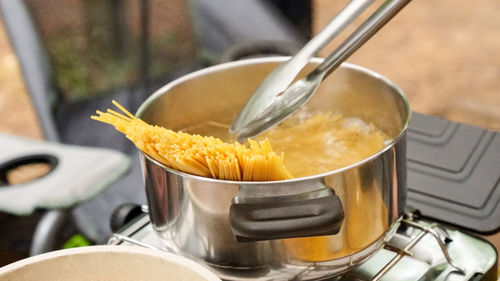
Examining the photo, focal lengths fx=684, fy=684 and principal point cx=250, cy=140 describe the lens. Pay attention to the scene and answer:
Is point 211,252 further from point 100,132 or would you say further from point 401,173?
point 100,132

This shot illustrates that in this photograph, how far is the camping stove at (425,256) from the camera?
2.16 feet

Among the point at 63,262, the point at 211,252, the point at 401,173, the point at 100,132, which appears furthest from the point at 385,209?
the point at 100,132

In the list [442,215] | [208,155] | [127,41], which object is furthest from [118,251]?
[127,41]

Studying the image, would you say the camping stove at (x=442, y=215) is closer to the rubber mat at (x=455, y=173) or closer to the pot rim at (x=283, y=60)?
the rubber mat at (x=455, y=173)

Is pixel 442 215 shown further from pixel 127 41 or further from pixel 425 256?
pixel 127 41

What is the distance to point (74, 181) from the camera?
55.1 inches

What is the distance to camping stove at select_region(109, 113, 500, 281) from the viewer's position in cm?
67

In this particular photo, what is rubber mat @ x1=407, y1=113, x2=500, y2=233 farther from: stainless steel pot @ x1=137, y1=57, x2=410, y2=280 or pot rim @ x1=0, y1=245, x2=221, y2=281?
pot rim @ x1=0, y1=245, x2=221, y2=281

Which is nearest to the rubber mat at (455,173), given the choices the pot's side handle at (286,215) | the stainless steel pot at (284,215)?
the stainless steel pot at (284,215)

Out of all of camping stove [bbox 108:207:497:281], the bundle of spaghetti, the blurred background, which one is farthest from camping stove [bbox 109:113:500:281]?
the blurred background

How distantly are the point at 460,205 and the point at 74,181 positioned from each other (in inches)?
34.8

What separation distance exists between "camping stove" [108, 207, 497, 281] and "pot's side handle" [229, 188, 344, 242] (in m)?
0.12

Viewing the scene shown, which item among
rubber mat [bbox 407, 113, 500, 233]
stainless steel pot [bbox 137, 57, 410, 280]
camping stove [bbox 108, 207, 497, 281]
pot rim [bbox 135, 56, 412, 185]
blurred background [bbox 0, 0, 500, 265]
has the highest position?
pot rim [bbox 135, 56, 412, 185]

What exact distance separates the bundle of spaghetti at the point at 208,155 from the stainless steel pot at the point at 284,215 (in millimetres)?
14
